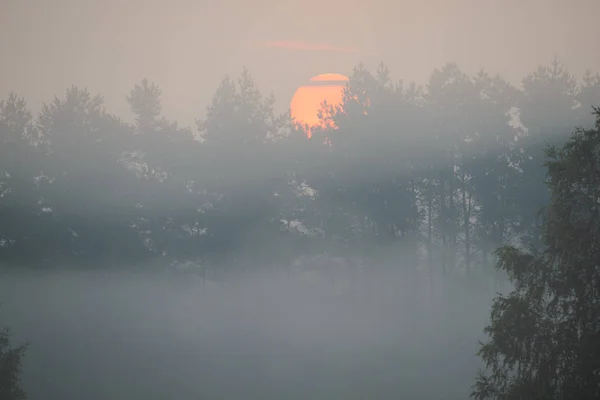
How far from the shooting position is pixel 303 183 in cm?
4012

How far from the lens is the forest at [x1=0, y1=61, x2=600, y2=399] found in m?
38.4

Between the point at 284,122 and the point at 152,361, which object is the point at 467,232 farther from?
the point at 152,361

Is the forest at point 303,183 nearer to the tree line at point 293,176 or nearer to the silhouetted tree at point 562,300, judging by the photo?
the tree line at point 293,176

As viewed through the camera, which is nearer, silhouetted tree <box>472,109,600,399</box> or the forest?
silhouetted tree <box>472,109,600,399</box>

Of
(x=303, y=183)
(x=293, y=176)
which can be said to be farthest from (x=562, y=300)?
(x=293, y=176)

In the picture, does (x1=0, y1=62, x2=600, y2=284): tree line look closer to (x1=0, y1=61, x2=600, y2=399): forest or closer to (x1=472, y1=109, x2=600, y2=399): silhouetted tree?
(x1=0, y1=61, x2=600, y2=399): forest

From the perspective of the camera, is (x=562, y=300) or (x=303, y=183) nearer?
(x=562, y=300)

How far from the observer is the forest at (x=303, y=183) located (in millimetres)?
38375

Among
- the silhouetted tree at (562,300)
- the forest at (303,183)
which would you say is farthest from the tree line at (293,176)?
the silhouetted tree at (562,300)

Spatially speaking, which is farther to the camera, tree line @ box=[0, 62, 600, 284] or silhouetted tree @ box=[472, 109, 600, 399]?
tree line @ box=[0, 62, 600, 284]

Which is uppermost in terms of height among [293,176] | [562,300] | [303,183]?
[293,176]

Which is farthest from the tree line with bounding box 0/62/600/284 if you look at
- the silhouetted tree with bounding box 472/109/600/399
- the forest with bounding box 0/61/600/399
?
the silhouetted tree with bounding box 472/109/600/399

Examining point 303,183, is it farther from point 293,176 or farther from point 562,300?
point 562,300

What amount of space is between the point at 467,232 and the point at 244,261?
14.0m
